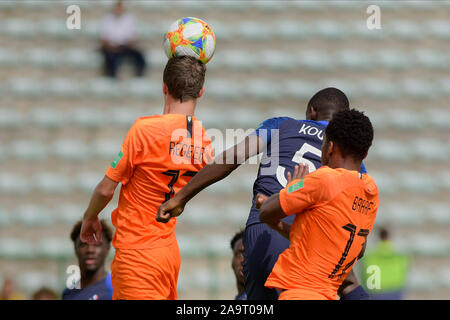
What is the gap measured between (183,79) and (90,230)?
Answer: 1045mm

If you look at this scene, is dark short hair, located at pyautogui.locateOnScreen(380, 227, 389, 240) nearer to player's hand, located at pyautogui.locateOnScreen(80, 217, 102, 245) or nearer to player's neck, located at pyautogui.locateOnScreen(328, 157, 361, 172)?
player's hand, located at pyautogui.locateOnScreen(80, 217, 102, 245)

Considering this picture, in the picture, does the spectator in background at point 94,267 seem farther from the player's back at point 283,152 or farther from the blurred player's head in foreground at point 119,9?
the blurred player's head in foreground at point 119,9

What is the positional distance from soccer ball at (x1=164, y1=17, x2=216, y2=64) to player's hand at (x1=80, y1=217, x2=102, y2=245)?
1207mm

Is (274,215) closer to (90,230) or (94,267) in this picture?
(90,230)

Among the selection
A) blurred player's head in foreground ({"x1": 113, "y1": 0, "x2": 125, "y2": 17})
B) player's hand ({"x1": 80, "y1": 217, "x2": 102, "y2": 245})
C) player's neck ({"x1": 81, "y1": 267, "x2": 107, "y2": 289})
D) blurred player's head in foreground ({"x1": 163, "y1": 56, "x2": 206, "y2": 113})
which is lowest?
player's neck ({"x1": 81, "y1": 267, "x2": 107, "y2": 289})

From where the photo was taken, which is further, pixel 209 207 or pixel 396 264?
pixel 209 207

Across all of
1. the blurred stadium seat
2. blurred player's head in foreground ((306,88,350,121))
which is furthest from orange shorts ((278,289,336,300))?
the blurred stadium seat

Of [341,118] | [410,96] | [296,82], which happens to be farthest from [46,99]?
[341,118]

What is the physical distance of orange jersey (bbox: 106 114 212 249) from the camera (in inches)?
156

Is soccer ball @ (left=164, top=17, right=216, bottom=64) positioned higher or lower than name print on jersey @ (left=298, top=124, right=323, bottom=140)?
higher

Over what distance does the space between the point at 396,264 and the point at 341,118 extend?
5657mm

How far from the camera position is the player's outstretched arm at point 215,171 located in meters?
3.71

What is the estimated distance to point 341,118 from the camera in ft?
11.1
